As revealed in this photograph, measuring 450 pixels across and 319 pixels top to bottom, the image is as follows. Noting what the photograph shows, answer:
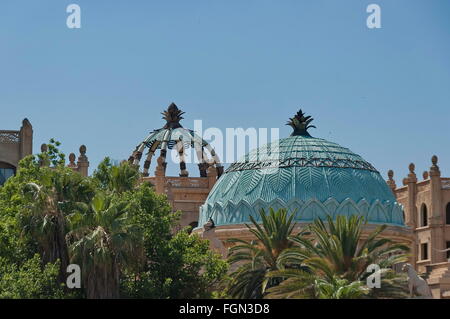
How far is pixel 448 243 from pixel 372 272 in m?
51.4

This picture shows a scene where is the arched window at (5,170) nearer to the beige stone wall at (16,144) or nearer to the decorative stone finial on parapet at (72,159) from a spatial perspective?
the beige stone wall at (16,144)

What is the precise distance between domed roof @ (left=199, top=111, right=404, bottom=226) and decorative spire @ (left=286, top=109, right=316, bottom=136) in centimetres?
100

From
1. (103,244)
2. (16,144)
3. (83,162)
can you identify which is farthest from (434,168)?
(103,244)

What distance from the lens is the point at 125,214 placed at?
5412 centimetres

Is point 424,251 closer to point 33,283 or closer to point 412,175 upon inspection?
point 412,175

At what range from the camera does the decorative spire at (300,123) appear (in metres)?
77.4

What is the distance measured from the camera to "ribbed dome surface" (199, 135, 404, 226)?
7225 centimetres

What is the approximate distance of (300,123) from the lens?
255 ft

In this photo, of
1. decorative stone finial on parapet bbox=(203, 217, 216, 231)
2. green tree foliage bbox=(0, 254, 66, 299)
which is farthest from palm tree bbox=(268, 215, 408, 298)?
decorative stone finial on parapet bbox=(203, 217, 216, 231)

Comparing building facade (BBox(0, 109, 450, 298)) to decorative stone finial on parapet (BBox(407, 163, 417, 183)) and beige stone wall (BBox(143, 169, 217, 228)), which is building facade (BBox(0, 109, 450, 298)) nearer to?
beige stone wall (BBox(143, 169, 217, 228))

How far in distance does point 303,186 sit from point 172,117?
31176mm

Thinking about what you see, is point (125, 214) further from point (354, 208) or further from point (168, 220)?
point (354, 208)

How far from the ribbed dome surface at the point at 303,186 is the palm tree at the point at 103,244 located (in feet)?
63.0
